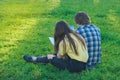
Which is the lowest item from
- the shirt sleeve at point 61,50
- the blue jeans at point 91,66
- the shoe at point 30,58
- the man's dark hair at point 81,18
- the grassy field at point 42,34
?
the grassy field at point 42,34

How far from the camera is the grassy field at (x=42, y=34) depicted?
8180 millimetres

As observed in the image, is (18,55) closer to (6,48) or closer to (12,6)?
(6,48)

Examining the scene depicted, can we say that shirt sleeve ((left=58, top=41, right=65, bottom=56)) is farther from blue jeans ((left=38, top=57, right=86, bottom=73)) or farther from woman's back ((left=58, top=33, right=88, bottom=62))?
blue jeans ((left=38, top=57, right=86, bottom=73))

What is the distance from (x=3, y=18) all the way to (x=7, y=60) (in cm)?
635

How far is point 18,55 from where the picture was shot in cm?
965

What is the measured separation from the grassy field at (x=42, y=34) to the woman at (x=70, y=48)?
0.19m

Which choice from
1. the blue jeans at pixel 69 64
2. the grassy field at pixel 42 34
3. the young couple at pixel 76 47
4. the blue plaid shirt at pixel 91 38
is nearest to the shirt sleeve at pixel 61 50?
the young couple at pixel 76 47

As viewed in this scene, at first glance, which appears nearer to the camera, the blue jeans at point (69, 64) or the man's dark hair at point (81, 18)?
the blue jeans at point (69, 64)

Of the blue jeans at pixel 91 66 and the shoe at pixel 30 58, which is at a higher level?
the shoe at pixel 30 58

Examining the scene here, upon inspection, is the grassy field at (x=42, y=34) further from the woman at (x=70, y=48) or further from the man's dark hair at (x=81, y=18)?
the man's dark hair at (x=81, y=18)

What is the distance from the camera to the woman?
7887mm

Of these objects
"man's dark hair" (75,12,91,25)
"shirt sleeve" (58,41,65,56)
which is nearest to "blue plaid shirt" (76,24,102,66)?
"man's dark hair" (75,12,91,25)

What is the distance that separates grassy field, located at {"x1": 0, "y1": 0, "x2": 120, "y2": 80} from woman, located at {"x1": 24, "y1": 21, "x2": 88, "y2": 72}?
189 mm

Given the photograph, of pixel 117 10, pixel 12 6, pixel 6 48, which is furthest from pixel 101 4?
pixel 6 48
